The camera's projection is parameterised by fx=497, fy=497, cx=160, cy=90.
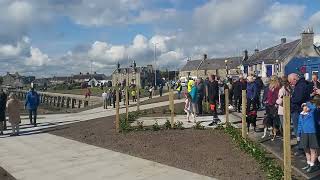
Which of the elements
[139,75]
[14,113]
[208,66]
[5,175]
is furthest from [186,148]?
[208,66]

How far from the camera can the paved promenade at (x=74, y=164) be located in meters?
9.87

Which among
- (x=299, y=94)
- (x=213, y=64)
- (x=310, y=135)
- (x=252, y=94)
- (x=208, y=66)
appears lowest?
(x=310, y=135)

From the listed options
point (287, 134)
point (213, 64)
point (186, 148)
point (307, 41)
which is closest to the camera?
point (287, 134)

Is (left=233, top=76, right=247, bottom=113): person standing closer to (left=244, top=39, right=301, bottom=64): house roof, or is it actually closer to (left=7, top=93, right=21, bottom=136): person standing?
(left=7, top=93, right=21, bottom=136): person standing

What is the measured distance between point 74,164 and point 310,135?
5.23 m

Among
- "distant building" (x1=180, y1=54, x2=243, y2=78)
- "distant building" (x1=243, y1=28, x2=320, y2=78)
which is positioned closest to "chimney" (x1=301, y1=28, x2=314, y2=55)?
"distant building" (x1=243, y1=28, x2=320, y2=78)

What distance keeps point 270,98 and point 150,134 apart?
4.27 m

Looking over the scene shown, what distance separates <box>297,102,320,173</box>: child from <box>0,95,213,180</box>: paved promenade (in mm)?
1996

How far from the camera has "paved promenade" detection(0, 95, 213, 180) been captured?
987 cm

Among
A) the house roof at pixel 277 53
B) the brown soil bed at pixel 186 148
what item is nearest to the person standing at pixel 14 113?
the brown soil bed at pixel 186 148

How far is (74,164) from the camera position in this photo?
444 inches

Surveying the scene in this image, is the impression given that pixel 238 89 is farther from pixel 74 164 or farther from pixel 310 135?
pixel 310 135

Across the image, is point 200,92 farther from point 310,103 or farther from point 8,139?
point 310,103

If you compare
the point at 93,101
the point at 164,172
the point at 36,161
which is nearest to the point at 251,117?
the point at 164,172
